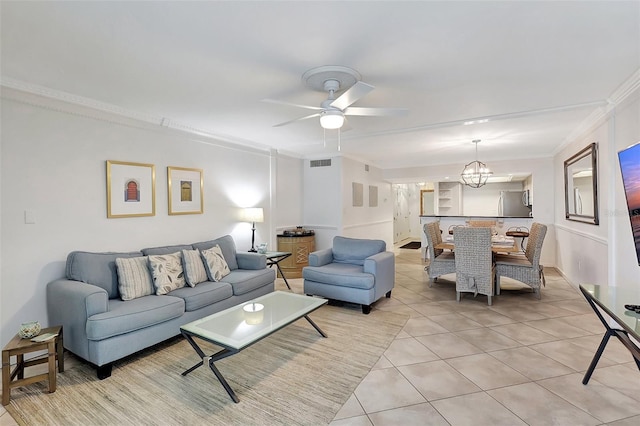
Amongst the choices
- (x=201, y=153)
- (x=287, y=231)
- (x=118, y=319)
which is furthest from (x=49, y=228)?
(x=287, y=231)

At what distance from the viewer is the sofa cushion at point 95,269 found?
2.77m

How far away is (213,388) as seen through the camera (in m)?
2.24

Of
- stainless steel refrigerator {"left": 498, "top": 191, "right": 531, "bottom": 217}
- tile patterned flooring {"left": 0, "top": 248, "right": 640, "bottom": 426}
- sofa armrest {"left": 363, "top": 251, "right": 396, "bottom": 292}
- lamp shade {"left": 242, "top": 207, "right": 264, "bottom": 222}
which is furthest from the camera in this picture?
stainless steel refrigerator {"left": 498, "top": 191, "right": 531, "bottom": 217}

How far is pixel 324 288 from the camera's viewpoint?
13.1 ft

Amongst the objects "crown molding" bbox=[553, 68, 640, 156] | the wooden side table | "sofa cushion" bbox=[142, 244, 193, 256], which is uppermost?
"crown molding" bbox=[553, 68, 640, 156]

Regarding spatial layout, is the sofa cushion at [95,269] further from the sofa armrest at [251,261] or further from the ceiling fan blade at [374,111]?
the ceiling fan blade at [374,111]

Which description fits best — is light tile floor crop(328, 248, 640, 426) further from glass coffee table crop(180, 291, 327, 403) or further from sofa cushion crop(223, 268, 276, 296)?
sofa cushion crop(223, 268, 276, 296)

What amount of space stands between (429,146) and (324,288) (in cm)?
331

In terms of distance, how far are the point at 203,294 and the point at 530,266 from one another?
4220 millimetres

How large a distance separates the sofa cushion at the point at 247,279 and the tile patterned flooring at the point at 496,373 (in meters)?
1.54

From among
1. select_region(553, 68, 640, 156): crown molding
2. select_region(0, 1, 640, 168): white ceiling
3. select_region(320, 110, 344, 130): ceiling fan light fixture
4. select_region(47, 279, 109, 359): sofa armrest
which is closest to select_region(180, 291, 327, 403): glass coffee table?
select_region(47, 279, 109, 359): sofa armrest

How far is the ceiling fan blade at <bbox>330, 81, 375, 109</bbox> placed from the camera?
6.89ft

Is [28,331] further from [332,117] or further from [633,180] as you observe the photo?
[633,180]

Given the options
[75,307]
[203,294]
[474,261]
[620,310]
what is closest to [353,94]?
[620,310]
